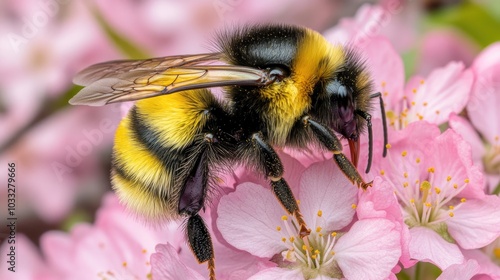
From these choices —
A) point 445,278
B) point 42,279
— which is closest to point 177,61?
point 445,278

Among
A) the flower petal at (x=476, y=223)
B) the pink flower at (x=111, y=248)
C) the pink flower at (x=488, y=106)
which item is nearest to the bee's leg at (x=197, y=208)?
the pink flower at (x=111, y=248)

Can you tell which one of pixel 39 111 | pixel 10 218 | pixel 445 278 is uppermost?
pixel 39 111

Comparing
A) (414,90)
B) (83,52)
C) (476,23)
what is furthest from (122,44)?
(476,23)

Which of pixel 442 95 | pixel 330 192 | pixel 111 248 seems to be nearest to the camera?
pixel 330 192

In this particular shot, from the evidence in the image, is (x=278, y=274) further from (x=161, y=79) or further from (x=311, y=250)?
(x=161, y=79)

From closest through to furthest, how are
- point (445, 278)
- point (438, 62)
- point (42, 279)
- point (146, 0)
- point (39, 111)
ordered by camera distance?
point (445, 278), point (42, 279), point (438, 62), point (39, 111), point (146, 0)

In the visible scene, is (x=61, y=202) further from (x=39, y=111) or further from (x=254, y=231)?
(x=254, y=231)

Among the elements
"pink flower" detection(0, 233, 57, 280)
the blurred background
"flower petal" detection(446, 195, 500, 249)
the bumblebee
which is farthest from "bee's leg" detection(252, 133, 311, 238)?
the blurred background
